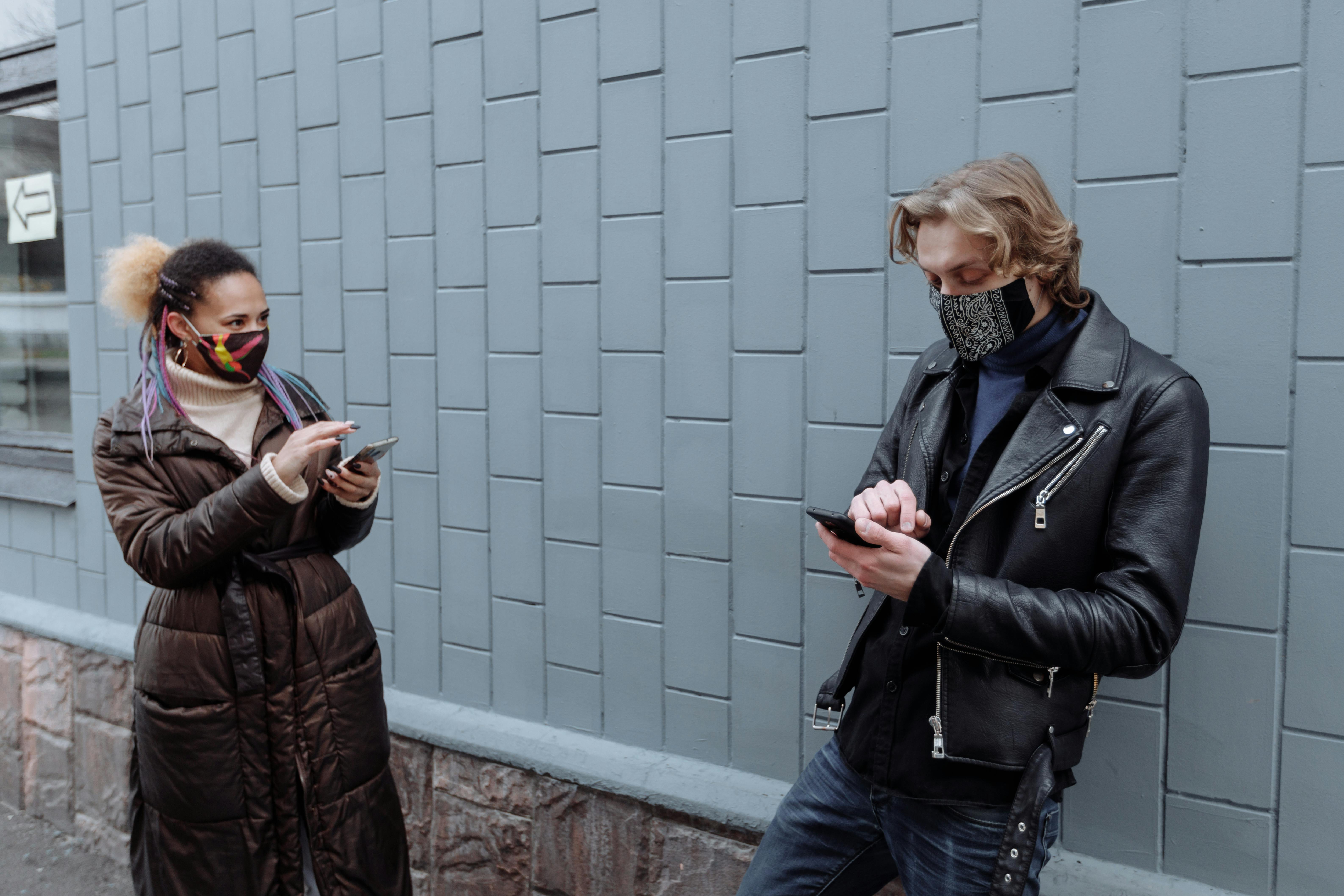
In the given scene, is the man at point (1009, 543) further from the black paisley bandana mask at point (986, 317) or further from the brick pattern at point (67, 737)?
the brick pattern at point (67, 737)

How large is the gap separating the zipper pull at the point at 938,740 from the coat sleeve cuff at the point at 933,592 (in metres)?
0.19

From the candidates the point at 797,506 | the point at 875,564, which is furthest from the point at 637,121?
the point at 875,564

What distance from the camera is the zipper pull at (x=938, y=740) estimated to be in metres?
1.73

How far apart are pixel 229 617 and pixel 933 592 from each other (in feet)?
5.56

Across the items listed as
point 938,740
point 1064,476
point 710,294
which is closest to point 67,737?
point 710,294

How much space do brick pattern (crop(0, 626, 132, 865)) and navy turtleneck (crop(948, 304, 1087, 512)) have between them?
361cm

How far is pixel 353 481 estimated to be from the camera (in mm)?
2525

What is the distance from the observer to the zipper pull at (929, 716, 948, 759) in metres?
1.73

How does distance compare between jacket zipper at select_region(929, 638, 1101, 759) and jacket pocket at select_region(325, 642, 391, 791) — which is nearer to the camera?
jacket zipper at select_region(929, 638, 1101, 759)

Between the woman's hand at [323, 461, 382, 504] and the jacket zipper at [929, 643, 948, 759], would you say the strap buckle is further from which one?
the woman's hand at [323, 461, 382, 504]

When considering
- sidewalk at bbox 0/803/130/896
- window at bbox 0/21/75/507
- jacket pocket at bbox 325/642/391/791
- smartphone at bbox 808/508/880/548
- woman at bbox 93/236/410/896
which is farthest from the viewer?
window at bbox 0/21/75/507

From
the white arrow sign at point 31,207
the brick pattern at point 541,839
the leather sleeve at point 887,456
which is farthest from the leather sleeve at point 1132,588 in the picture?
the white arrow sign at point 31,207

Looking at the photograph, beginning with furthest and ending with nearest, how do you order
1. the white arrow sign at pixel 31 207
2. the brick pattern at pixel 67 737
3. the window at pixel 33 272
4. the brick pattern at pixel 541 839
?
the white arrow sign at pixel 31 207
the window at pixel 33 272
the brick pattern at pixel 67 737
the brick pattern at pixel 541 839

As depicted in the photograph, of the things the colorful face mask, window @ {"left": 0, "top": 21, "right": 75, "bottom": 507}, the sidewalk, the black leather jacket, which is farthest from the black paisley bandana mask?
window @ {"left": 0, "top": 21, "right": 75, "bottom": 507}
